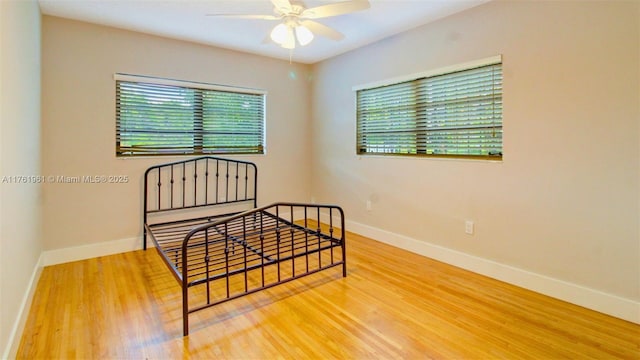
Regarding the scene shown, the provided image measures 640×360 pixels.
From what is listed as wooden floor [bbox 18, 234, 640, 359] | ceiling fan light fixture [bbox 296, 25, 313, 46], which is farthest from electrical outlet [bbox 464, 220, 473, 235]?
ceiling fan light fixture [bbox 296, 25, 313, 46]

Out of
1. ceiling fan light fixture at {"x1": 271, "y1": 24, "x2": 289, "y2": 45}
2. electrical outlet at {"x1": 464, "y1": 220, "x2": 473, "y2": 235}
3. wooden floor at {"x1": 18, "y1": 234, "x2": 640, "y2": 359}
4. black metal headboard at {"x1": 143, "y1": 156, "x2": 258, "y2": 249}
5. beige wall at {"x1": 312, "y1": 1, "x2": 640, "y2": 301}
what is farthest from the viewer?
black metal headboard at {"x1": 143, "y1": 156, "x2": 258, "y2": 249}

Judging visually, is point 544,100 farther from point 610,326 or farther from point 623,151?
point 610,326

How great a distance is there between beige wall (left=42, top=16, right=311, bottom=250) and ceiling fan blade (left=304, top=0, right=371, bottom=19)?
208 centimetres

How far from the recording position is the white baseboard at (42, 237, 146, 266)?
325cm

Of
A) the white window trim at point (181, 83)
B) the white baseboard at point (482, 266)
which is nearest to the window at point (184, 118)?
the white window trim at point (181, 83)

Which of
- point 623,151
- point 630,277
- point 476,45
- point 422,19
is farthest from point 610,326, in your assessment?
point 422,19

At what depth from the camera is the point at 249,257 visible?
340 centimetres

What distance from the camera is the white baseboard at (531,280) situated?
7.50 ft

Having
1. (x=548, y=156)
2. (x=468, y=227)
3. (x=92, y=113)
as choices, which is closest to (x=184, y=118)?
(x=92, y=113)

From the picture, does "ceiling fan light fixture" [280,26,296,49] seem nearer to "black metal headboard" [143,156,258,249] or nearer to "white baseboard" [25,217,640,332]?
"black metal headboard" [143,156,258,249]

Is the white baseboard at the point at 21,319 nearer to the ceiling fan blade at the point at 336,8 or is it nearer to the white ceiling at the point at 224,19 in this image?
the white ceiling at the point at 224,19

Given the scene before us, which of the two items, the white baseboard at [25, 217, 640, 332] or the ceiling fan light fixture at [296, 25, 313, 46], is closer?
the white baseboard at [25, 217, 640, 332]

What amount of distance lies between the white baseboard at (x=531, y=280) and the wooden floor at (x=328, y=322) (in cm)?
7

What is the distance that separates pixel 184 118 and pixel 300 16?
2156 mm
